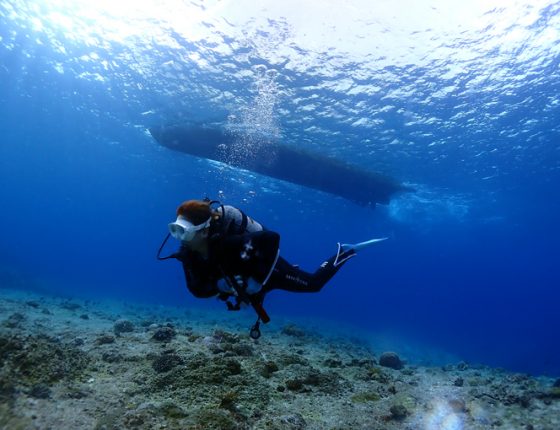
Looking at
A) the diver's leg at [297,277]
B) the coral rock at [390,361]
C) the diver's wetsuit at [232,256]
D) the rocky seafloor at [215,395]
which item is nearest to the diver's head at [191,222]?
the diver's wetsuit at [232,256]

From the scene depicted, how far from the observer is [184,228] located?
12.6 feet

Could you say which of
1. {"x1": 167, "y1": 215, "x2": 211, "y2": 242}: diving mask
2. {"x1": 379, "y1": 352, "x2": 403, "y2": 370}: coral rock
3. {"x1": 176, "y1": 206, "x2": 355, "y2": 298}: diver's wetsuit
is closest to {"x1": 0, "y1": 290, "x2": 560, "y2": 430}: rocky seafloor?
{"x1": 176, "y1": 206, "x2": 355, "y2": 298}: diver's wetsuit

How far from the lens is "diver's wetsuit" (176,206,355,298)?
3.88 metres

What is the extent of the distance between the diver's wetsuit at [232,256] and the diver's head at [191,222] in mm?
113

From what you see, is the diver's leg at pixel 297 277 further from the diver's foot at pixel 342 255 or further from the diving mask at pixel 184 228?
the diving mask at pixel 184 228

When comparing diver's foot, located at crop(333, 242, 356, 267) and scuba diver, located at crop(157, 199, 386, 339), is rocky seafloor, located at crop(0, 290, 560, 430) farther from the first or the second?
diver's foot, located at crop(333, 242, 356, 267)

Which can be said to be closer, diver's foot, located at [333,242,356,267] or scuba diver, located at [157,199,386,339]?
scuba diver, located at [157,199,386,339]

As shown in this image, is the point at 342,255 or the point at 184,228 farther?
the point at 342,255

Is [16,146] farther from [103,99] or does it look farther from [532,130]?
[532,130]

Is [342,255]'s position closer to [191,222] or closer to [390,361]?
[191,222]

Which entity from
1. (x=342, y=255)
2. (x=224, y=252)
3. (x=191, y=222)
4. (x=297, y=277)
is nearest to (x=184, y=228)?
(x=191, y=222)

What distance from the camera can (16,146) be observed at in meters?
49.4

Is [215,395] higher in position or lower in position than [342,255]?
lower

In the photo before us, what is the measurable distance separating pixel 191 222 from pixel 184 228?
137mm
